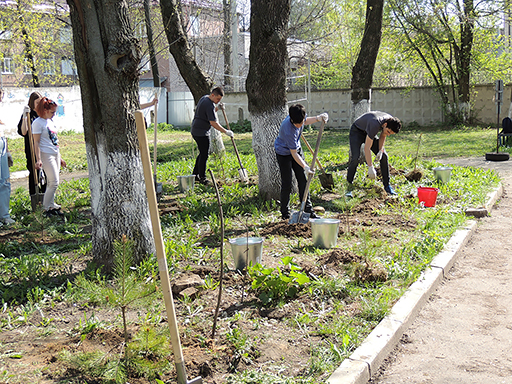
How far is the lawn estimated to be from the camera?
2.92 metres

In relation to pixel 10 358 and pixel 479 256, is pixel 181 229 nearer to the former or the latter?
pixel 10 358

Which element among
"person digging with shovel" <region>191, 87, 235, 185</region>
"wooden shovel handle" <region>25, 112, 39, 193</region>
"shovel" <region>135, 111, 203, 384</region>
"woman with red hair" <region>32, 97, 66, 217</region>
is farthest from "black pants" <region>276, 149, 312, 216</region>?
"shovel" <region>135, 111, 203, 384</region>

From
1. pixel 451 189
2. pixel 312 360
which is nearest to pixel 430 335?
pixel 312 360

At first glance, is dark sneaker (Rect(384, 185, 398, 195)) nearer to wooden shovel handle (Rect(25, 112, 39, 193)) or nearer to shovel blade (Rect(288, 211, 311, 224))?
shovel blade (Rect(288, 211, 311, 224))

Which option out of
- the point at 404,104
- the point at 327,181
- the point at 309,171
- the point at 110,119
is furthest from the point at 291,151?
the point at 404,104

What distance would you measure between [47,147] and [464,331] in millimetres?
5602

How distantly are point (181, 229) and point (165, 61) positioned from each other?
28843 millimetres

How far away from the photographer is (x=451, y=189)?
7.89 meters

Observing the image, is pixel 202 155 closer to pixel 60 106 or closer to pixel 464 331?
pixel 464 331

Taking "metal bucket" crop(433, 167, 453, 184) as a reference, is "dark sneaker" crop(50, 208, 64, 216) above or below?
below

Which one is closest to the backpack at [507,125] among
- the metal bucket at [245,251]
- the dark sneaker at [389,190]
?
the dark sneaker at [389,190]

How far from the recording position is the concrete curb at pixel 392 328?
2.97m

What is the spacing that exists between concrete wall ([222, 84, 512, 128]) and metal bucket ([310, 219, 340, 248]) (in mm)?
16468

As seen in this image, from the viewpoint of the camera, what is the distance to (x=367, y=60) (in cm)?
1032
